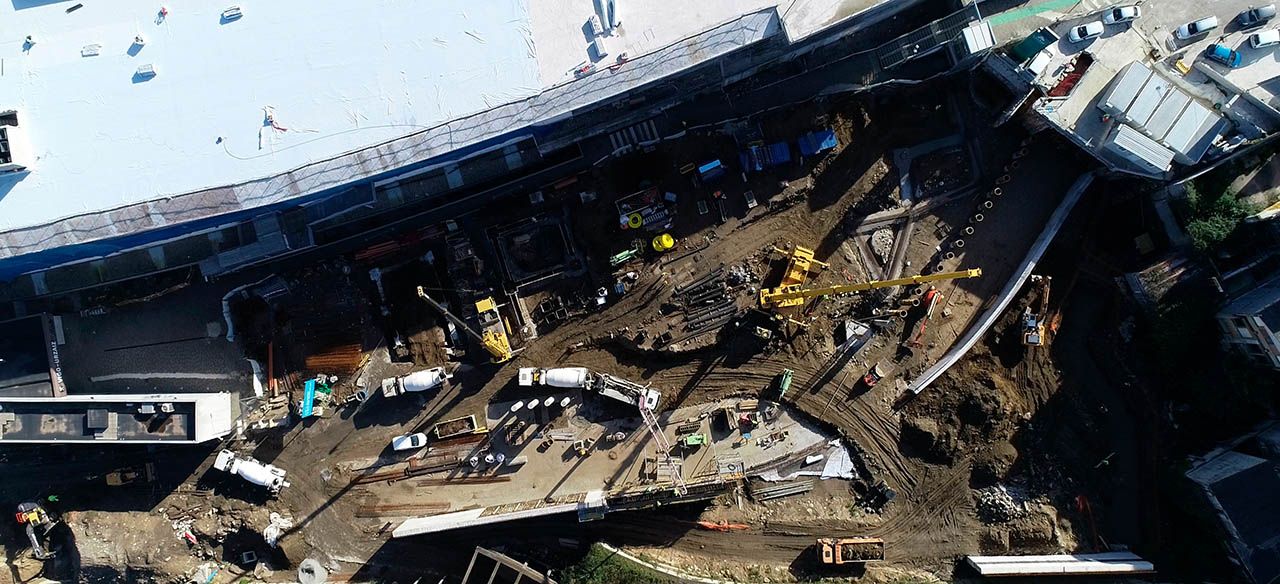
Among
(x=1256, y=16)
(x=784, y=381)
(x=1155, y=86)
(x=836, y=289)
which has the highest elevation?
(x=1256, y=16)

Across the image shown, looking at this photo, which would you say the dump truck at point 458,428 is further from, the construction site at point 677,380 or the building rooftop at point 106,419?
the building rooftop at point 106,419

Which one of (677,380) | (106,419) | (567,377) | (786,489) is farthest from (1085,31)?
(106,419)

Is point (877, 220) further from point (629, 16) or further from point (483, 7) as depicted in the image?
point (483, 7)

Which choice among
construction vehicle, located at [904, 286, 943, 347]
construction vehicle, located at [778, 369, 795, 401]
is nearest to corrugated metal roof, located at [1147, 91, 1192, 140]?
construction vehicle, located at [904, 286, 943, 347]

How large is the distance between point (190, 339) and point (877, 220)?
36351 mm

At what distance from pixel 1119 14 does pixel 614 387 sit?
29728 mm

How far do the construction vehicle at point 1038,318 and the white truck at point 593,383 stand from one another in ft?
62.1

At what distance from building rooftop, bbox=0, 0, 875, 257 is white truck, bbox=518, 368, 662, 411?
12.9 metres

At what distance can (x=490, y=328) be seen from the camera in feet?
132

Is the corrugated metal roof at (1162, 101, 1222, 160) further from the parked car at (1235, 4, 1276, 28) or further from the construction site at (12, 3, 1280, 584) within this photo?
the parked car at (1235, 4, 1276, 28)

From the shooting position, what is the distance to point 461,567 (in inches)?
1591

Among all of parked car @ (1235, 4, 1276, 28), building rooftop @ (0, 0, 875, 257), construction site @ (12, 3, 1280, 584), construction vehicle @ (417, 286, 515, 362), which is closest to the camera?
building rooftop @ (0, 0, 875, 257)

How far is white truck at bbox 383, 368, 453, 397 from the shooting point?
40031 millimetres

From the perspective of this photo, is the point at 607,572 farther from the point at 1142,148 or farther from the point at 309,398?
the point at 1142,148
